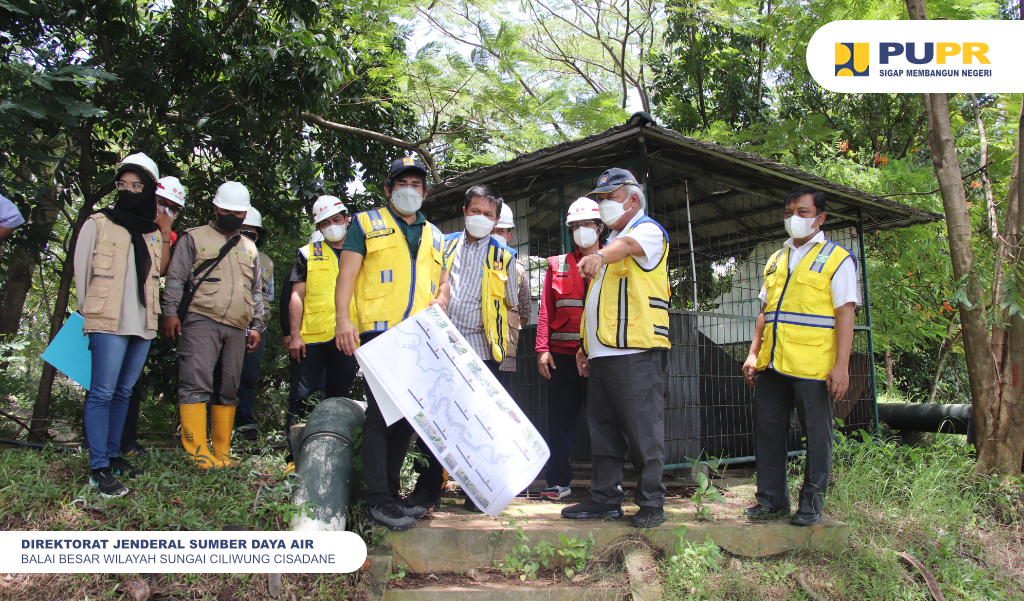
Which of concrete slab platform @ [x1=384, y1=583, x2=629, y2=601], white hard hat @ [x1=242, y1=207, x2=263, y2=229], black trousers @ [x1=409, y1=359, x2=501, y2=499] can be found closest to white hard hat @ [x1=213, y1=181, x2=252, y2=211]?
white hard hat @ [x1=242, y1=207, x2=263, y2=229]

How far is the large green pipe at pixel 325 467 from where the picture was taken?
3250 mm

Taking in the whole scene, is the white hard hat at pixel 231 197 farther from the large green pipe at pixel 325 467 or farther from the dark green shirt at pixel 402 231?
the large green pipe at pixel 325 467

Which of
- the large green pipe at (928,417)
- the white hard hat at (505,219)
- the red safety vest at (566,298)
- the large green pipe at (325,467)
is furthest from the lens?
the large green pipe at (928,417)

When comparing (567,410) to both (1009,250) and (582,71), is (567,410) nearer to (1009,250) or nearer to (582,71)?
(1009,250)

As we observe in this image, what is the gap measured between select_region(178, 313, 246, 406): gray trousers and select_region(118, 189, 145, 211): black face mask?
76cm

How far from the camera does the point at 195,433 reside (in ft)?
13.2

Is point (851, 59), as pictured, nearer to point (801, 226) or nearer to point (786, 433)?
point (801, 226)

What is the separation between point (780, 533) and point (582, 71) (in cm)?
1346

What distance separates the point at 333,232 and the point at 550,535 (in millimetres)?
3004

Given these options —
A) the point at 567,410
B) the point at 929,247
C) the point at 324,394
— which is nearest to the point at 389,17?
the point at 324,394

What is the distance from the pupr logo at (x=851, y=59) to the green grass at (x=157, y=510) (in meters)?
5.60

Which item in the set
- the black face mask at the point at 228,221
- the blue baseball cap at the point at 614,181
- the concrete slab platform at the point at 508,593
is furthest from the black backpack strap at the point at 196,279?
the blue baseball cap at the point at 614,181

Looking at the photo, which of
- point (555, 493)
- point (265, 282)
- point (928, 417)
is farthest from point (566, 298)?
point (928, 417)

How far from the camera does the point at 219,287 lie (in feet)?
13.9
